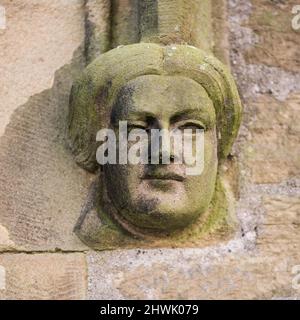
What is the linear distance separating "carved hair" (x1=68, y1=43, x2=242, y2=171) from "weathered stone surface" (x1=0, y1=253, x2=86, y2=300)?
0.63 ft

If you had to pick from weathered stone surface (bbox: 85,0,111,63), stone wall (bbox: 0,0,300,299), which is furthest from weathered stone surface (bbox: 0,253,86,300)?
weathered stone surface (bbox: 85,0,111,63)

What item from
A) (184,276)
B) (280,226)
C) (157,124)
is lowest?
(184,276)

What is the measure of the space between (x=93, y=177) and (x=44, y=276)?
22cm

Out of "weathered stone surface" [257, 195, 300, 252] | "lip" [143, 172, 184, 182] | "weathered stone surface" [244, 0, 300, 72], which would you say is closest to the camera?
"lip" [143, 172, 184, 182]

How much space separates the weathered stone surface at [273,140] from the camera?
178cm

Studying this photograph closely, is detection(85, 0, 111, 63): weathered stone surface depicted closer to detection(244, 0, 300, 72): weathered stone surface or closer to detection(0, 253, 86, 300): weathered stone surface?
detection(244, 0, 300, 72): weathered stone surface

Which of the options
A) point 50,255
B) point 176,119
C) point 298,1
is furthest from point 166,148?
point 298,1

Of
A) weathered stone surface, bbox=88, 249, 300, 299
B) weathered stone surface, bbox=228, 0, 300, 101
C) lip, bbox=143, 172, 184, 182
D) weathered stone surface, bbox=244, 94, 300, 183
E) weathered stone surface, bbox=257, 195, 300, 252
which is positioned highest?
weathered stone surface, bbox=228, 0, 300, 101

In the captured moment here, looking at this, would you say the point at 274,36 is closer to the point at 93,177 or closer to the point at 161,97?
the point at 161,97

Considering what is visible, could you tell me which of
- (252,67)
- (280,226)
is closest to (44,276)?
(280,226)

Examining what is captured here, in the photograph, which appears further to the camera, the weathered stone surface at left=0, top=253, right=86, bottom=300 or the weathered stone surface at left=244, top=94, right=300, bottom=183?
the weathered stone surface at left=244, top=94, right=300, bottom=183

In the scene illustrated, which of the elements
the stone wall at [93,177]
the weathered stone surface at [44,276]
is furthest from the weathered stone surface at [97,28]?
the weathered stone surface at [44,276]

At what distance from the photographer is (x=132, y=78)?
5.48 ft

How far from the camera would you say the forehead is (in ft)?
5.39
